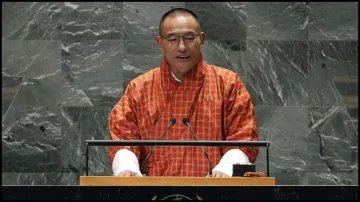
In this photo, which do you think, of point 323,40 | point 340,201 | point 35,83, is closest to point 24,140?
point 35,83

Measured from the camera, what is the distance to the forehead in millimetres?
6191

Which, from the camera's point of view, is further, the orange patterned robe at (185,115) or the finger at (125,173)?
the orange patterned robe at (185,115)

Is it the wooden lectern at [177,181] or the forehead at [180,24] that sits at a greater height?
the forehead at [180,24]

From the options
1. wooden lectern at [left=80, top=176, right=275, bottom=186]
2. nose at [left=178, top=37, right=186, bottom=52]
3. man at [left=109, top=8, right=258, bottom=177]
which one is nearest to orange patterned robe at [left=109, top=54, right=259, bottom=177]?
man at [left=109, top=8, right=258, bottom=177]

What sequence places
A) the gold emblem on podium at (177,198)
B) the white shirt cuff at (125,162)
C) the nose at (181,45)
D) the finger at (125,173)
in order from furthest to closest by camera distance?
1. the nose at (181,45)
2. the white shirt cuff at (125,162)
3. the finger at (125,173)
4. the gold emblem on podium at (177,198)

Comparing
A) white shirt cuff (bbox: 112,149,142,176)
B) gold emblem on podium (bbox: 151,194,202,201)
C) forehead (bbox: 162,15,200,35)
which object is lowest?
gold emblem on podium (bbox: 151,194,202,201)

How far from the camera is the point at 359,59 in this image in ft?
26.8

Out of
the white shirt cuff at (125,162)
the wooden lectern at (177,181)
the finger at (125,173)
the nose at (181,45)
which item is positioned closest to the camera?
the wooden lectern at (177,181)

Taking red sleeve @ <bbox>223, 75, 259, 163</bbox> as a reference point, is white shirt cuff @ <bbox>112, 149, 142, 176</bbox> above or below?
below

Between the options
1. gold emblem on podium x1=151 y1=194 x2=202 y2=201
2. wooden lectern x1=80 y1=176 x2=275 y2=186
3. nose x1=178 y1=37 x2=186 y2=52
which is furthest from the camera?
nose x1=178 y1=37 x2=186 y2=52

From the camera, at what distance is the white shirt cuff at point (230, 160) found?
18.9 feet

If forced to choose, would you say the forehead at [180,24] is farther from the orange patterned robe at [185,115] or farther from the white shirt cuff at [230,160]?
the white shirt cuff at [230,160]

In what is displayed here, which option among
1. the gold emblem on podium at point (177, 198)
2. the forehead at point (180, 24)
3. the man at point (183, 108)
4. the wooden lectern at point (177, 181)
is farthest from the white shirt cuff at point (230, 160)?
the gold emblem on podium at point (177, 198)

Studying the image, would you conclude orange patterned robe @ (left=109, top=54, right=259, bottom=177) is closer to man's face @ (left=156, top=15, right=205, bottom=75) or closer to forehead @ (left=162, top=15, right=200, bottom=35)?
man's face @ (left=156, top=15, right=205, bottom=75)
